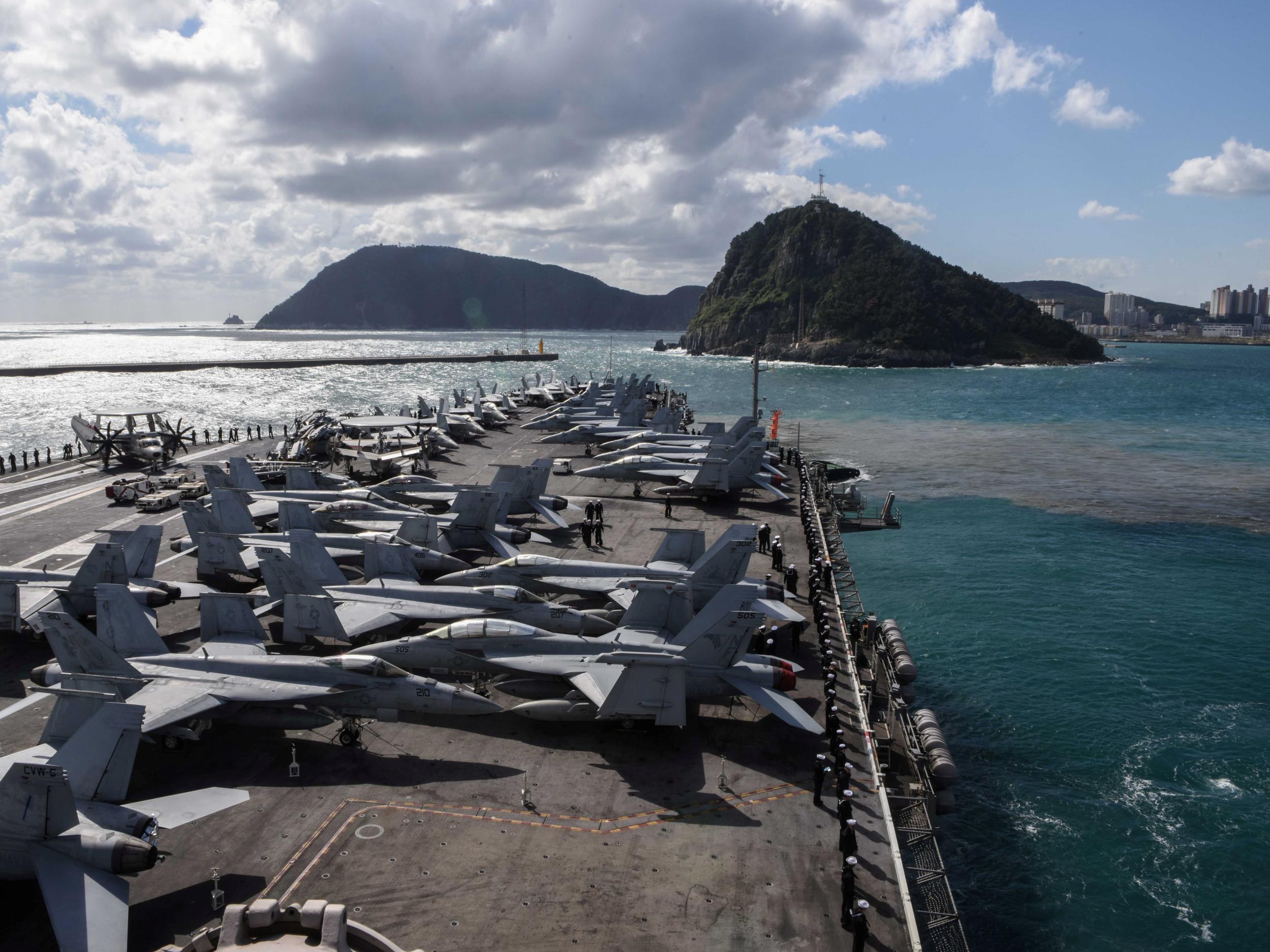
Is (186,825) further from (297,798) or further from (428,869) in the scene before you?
(428,869)

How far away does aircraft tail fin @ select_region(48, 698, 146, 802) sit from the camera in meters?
18.4

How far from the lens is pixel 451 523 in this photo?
44188 mm

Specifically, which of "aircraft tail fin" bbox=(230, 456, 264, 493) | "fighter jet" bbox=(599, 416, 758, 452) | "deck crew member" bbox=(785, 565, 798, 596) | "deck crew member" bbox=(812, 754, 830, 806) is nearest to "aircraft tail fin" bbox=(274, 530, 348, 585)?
"aircraft tail fin" bbox=(230, 456, 264, 493)

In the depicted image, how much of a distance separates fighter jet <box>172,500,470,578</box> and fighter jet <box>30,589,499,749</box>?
985cm

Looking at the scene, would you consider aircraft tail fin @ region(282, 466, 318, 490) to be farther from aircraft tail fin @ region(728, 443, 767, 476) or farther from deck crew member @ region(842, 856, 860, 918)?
deck crew member @ region(842, 856, 860, 918)

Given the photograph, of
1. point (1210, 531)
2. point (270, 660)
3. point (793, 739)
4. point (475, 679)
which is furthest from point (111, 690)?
point (1210, 531)

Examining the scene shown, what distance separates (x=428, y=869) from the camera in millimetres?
19203

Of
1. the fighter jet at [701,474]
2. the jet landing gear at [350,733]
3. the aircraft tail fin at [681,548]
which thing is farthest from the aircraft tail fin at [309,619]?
the fighter jet at [701,474]

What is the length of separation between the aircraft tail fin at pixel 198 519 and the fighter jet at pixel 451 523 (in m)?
5.12

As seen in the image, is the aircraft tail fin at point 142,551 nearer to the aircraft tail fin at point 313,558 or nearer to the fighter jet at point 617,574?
the aircraft tail fin at point 313,558

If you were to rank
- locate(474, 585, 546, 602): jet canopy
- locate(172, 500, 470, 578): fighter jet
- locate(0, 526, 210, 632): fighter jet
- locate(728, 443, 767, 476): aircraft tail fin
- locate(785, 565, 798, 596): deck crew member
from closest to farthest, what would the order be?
locate(474, 585, 546, 602): jet canopy → locate(0, 526, 210, 632): fighter jet → locate(172, 500, 470, 578): fighter jet → locate(785, 565, 798, 596): deck crew member → locate(728, 443, 767, 476): aircraft tail fin

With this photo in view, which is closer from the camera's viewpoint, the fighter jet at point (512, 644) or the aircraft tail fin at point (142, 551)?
the fighter jet at point (512, 644)

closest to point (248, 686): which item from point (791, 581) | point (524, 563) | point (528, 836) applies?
point (528, 836)

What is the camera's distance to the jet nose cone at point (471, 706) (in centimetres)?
2550
